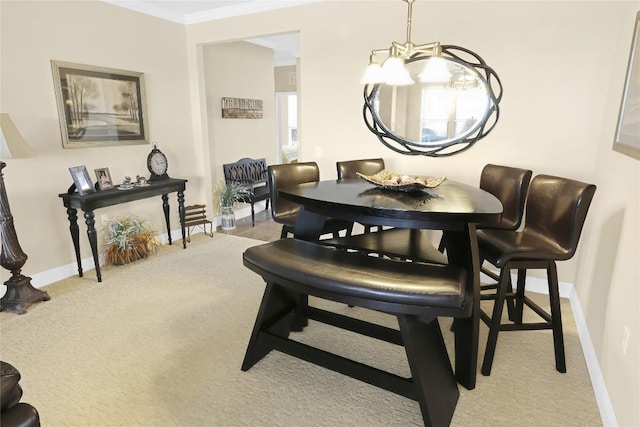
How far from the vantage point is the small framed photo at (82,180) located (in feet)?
10.3

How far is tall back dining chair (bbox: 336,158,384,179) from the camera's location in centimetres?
317

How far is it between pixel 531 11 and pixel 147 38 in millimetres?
3549

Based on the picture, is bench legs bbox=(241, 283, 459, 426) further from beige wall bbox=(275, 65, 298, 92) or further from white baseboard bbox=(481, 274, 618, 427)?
beige wall bbox=(275, 65, 298, 92)

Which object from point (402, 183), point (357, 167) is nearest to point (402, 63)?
point (402, 183)

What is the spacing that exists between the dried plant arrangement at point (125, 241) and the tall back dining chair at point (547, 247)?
313 cm

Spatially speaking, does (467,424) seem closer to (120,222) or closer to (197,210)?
(120,222)

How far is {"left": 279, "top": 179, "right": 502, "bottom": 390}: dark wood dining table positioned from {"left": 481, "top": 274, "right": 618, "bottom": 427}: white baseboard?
1.86 ft

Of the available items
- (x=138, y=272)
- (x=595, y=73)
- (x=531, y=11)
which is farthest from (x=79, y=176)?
(x=595, y=73)

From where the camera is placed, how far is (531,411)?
180 centimetres

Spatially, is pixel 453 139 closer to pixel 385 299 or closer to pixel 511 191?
pixel 511 191

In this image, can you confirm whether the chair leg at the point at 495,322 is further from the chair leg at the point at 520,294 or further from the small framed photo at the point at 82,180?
the small framed photo at the point at 82,180

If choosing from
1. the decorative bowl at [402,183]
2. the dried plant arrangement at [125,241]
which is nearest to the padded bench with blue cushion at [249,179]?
the dried plant arrangement at [125,241]

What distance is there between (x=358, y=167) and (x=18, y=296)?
282cm

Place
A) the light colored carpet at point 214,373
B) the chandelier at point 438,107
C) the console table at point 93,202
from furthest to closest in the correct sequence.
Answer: the console table at point 93,202
the chandelier at point 438,107
the light colored carpet at point 214,373
